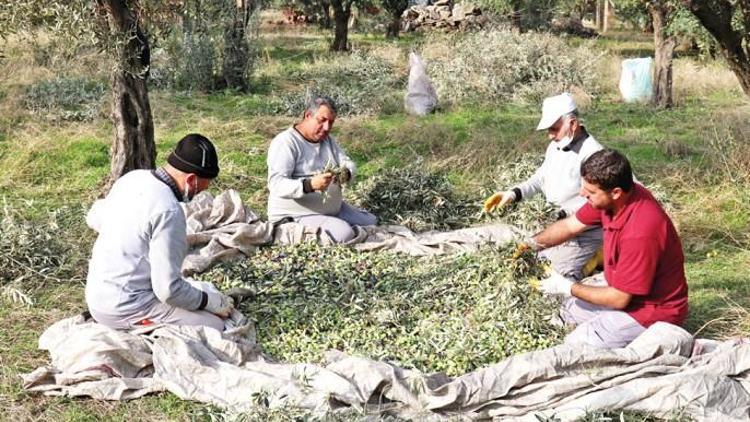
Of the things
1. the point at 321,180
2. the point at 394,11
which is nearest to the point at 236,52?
the point at 321,180

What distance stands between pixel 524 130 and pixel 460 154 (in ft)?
5.13

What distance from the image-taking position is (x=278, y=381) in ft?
13.6

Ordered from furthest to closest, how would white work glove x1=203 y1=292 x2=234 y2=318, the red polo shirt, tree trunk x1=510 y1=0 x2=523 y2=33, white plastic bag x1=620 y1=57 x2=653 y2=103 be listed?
tree trunk x1=510 y1=0 x2=523 y2=33 < white plastic bag x1=620 y1=57 x2=653 y2=103 < white work glove x1=203 y1=292 x2=234 y2=318 < the red polo shirt

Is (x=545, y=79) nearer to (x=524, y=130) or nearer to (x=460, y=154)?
(x=524, y=130)

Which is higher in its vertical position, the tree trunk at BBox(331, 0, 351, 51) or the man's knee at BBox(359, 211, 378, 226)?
the tree trunk at BBox(331, 0, 351, 51)

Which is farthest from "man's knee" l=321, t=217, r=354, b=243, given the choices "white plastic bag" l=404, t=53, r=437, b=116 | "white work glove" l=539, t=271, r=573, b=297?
"white plastic bag" l=404, t=53, r=437, b=116

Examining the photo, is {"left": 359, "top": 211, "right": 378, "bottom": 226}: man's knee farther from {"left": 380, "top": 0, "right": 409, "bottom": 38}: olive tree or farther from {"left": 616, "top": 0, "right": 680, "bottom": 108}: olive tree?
{"left": 380, "top": 0, "right": 409, "bottom": 38}: olive tree

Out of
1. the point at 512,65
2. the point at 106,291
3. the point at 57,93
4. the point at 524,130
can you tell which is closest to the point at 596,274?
the point at 106,291

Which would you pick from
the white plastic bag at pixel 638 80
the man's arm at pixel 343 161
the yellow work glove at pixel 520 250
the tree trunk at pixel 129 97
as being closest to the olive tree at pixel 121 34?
the tree trunk at pixel 129 97

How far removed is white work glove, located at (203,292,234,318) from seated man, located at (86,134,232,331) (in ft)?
0.23

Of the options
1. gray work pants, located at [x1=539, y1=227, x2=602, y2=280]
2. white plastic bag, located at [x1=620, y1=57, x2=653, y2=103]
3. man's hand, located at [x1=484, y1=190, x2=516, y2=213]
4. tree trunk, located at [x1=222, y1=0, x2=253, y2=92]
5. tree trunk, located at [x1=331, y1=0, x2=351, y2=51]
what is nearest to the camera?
gray work pants, located at [x1=539, y1=227, x2=602, y2=280]

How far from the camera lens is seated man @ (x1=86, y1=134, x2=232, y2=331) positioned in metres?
4.25

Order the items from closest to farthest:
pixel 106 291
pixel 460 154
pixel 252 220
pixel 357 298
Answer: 1. pixel 106 291
2. pixel 357 298
3. pixel 252 220
4. pixel 460 154

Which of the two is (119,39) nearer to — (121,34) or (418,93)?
(121,34)
